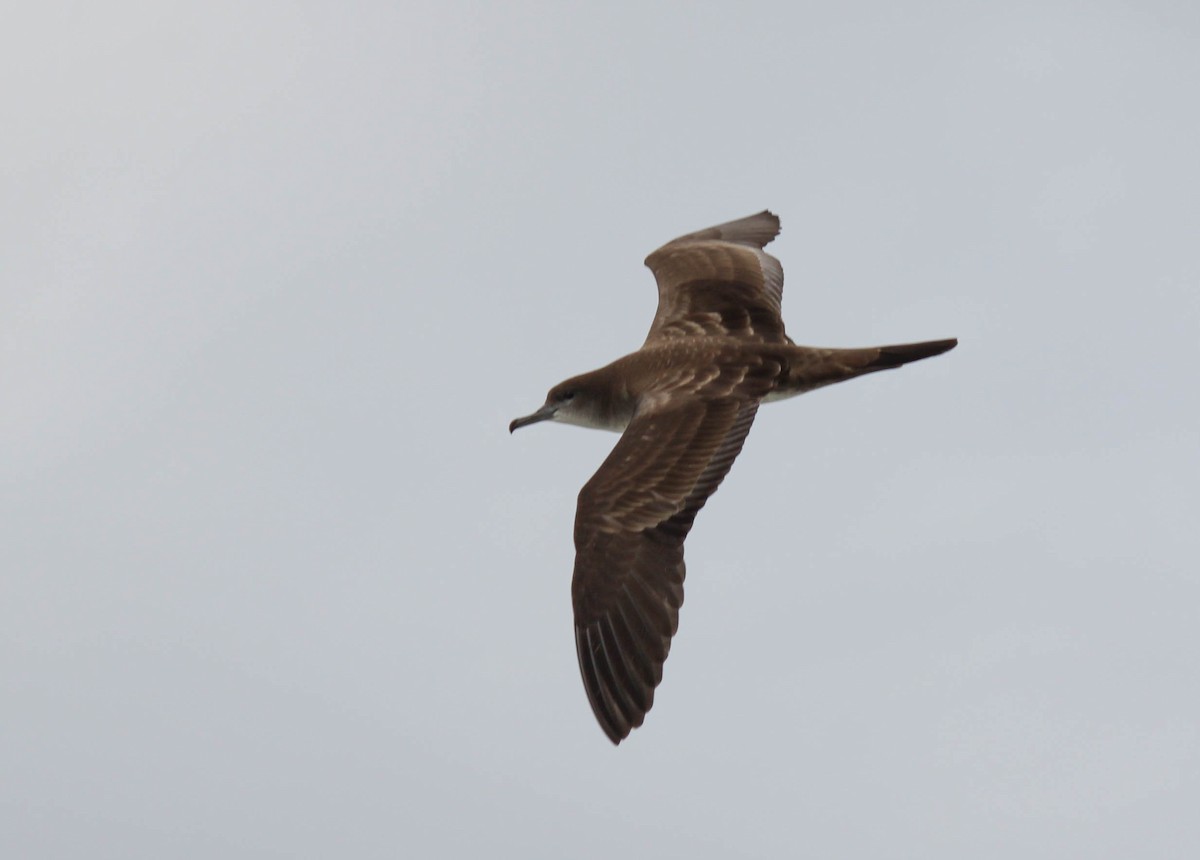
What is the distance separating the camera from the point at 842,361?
13.0 m

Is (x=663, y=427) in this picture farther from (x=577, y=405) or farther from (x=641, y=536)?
(x=577, y=405)

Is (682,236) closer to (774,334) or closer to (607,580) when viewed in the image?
(774,334)

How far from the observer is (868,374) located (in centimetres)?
1303

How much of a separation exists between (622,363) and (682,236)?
321cm

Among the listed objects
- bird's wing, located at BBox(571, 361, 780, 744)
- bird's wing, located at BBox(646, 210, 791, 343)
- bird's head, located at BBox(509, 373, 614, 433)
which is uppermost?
bird's wing, located at BBox(646, 210, 791, 343)

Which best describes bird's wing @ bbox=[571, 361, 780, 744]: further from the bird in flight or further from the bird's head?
the bird's head

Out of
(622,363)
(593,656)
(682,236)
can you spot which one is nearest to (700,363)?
(622,363)

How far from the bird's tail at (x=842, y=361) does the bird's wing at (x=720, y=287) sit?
0.75 meters

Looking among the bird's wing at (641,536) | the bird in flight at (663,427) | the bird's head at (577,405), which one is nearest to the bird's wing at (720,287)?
the bird in flight at (663,427)

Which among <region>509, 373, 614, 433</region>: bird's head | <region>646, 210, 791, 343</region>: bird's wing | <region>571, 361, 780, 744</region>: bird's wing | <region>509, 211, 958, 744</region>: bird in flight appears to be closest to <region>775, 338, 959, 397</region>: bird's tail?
<region>509, 211, 958, 744</region>: bird in flight

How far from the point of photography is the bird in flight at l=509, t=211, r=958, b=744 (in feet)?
37.8

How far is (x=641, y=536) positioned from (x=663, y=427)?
0.96m

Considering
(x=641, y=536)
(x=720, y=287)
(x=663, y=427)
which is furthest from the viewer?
(x=720, y=287)

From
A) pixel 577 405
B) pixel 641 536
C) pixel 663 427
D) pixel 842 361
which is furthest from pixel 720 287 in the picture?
pixel 641 536
